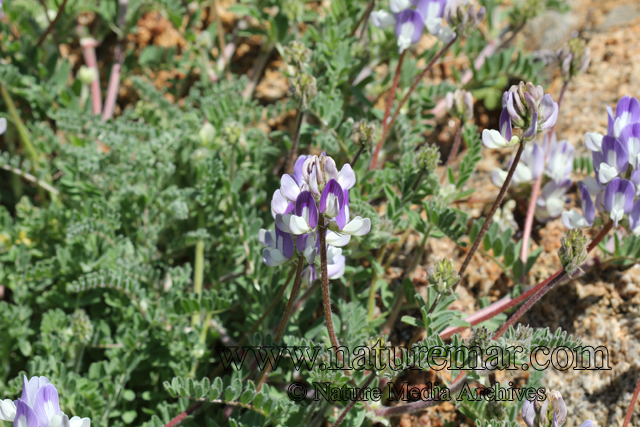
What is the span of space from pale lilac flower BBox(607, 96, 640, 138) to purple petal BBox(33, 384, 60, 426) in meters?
2.45

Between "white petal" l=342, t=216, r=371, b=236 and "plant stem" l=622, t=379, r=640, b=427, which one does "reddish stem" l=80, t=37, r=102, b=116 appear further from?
"plant stem" l=622, t=379, r=640, b=427

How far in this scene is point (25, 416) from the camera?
1.88 meters

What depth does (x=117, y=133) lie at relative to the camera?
3.53 meters

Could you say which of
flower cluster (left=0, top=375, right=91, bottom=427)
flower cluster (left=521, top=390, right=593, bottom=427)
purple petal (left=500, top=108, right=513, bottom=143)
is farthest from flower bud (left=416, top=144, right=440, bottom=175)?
flower cluster (left=0, top=375, right=91, bottom=427)

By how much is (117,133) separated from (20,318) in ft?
3.97

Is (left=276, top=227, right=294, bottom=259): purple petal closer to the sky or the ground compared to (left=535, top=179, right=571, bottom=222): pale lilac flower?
closer to the ground

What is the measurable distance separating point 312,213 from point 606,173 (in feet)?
4.44

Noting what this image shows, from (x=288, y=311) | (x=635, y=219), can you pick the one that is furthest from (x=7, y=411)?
(x=635, y=219)

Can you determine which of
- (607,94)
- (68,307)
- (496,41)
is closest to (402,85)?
(496,41)

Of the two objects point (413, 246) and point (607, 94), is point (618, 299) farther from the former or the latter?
point (607, 94)

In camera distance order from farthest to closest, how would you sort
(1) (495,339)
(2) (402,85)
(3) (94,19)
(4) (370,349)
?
(3) (94,19) < (2) (402,85) < (1) (495,339) < (4) (370,349)

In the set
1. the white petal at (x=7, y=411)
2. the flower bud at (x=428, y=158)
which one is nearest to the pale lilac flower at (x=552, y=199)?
the flower bud at (x=428, y=158)

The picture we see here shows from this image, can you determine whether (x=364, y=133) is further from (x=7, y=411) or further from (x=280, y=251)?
(x=7, y=411)

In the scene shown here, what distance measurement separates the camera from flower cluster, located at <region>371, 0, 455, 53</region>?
9.73 ft
